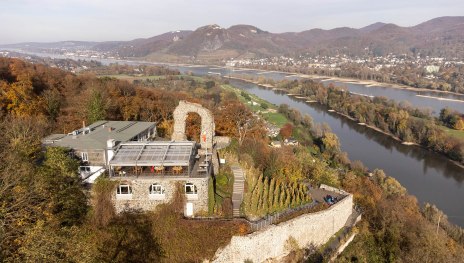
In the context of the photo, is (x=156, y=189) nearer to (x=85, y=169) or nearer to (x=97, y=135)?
(x=85, y=169)

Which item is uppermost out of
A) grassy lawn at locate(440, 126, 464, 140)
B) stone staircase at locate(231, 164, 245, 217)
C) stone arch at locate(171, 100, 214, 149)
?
stone arch at locate(171, 100, 214, 149)

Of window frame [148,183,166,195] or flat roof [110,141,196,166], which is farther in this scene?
flat roof [110,141,196,166]

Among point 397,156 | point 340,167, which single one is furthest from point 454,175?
point 340,167

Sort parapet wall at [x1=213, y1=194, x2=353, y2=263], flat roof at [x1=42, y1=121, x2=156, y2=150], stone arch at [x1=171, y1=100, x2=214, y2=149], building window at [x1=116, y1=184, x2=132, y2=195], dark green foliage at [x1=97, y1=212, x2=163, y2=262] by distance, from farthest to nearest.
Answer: stone arch at [x1=171, y1=100, x2=214, y2=149] < flat roof at [x1=42, y1=121, x2=156, y2=150] < building window at [x1=116, y1=184, x2=132, y2=195] < parapet wall at [x1=213, y1=194, x2=353, y2=263] < dark green foliage at [x1=97, y1=212, x2=163, y2=262]

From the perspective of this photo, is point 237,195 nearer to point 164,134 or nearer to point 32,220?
point 32,220

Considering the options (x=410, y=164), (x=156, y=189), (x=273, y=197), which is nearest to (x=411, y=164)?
(x=410, y=164)

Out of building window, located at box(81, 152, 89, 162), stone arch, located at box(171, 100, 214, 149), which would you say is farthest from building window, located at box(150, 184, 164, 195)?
stone arch, located at box(171, 100, 214, 149)

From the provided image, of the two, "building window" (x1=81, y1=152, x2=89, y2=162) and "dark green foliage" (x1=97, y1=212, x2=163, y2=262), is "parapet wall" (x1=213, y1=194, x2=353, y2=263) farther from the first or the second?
"building window" (x1=81, y1=152, x2=89, y2=162)

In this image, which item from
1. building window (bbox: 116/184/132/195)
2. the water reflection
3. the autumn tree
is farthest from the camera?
the autumn tree
